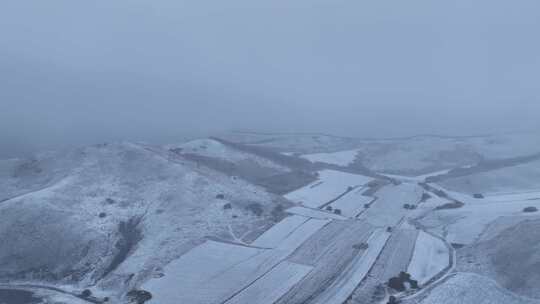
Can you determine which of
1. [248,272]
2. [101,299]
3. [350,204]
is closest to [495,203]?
[350,204]

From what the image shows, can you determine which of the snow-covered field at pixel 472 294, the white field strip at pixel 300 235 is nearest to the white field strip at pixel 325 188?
the white field strip at pixel 300 235

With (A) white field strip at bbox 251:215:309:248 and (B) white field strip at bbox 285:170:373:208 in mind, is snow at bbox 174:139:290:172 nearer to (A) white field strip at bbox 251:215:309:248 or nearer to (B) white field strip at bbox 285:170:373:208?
(B) white field strip at bbox 285:170:373:208

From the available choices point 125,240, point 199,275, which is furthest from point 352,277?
point 125,240

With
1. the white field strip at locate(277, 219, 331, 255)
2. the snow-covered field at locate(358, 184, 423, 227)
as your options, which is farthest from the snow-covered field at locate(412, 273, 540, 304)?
the snow-covered field at locate(358, 184, 423, 227)

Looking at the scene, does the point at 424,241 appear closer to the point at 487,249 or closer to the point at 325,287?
the point at 487,249

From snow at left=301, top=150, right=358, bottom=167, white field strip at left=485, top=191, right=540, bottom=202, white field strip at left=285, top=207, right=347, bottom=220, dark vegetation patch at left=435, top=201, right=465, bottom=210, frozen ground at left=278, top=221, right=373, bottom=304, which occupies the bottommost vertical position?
frozen ground at left=278, top=221, right=373, bottom=304

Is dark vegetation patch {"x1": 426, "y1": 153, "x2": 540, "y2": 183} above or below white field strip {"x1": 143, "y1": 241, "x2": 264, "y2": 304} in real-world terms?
above
